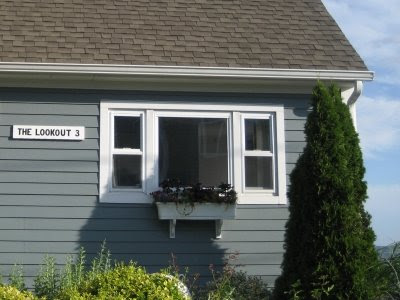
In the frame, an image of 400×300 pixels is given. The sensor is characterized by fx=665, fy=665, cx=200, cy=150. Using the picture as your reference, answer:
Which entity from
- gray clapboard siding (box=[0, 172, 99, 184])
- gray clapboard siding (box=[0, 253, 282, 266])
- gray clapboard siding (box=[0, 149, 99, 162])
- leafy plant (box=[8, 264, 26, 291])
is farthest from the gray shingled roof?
leafy plant (box=[8, 264, 26, 291])

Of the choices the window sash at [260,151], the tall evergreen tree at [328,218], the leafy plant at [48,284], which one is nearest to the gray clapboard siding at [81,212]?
the leafy plant at [48,284]

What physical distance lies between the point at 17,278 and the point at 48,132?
6.50 feet

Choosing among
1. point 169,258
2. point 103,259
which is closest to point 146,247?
point 169,258

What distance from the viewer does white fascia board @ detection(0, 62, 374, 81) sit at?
338 inches

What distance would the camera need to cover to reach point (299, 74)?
8953mm

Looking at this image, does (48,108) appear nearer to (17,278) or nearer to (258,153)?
(17,278)

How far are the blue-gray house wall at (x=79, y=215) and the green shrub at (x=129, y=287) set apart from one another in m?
2.48

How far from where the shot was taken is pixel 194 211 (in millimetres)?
8578

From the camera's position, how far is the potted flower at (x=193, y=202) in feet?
27.9

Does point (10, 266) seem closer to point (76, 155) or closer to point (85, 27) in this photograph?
point (76, 155)

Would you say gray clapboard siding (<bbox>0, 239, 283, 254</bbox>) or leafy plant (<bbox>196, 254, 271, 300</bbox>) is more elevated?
gray clapboard siding (<bbox>0, 239, 283, 254</bbox>)

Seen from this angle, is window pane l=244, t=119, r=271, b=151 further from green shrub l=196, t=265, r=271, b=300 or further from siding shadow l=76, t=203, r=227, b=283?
green shrub l=196, t=265, r=271, b=300

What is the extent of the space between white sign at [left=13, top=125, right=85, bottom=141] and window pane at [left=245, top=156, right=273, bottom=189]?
230 centimetres

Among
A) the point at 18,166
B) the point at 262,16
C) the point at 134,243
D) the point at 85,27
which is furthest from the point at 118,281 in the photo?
the point at 262,16
